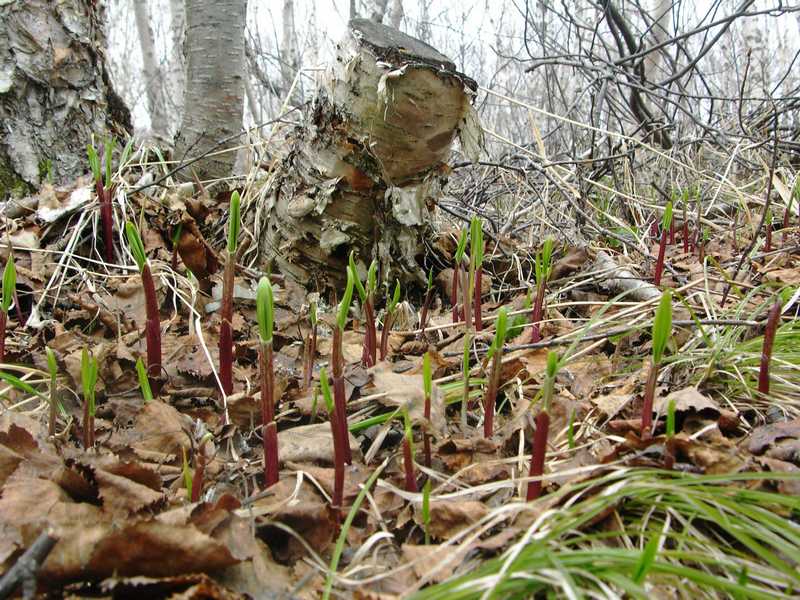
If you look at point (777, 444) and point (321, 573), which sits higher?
point (777, 444)

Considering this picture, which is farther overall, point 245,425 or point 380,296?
point 380,296

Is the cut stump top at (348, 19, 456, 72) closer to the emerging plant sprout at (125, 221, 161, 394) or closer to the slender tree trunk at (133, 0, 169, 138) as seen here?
the emerging plant sprout at (125, 221, 161, 394)

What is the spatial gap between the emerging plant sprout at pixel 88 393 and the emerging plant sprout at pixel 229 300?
29 centimetres

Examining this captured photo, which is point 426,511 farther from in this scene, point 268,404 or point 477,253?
point 477,253

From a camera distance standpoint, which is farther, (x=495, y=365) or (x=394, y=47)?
(x=394, y=47)

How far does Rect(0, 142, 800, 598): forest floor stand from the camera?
0.84 metres

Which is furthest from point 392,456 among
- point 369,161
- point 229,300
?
point 369,161

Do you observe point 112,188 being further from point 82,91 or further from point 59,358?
point 59,358

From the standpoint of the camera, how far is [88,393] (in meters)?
1.12

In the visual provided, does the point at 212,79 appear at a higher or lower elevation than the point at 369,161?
higher

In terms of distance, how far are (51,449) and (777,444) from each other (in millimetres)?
1376

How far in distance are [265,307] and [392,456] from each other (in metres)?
0.44

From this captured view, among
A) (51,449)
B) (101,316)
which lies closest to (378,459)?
(51,449)

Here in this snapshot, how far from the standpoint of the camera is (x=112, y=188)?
238 centimetres
